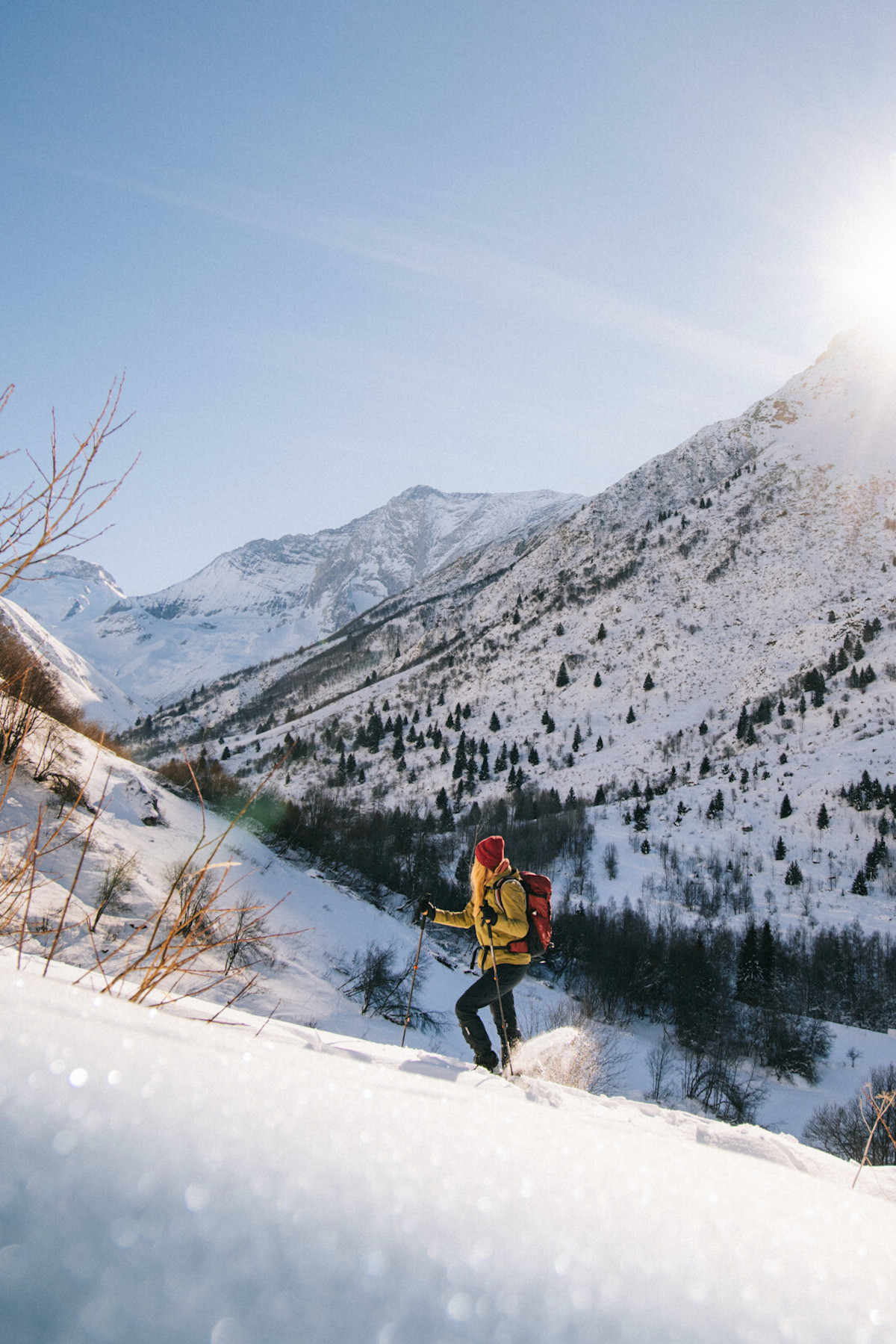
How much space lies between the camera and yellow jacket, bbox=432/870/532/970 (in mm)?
4641

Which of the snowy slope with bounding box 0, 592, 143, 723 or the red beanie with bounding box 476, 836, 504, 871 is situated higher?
the red beanie with bounding box 476, 836, 504, 871

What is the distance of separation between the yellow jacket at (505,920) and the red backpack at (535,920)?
3cm

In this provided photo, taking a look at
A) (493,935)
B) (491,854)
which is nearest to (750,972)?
(493,935)

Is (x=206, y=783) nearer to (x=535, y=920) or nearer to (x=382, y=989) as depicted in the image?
(x=382, y=989)

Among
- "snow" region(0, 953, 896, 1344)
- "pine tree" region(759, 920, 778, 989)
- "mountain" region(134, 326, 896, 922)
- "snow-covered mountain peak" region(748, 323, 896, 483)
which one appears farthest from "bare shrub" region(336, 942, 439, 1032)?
"snow-covered mountain peak" region(748, 323, 896, 483)

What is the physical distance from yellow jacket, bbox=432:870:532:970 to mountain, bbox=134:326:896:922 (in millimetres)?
39086

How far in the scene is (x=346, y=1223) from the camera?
665mm

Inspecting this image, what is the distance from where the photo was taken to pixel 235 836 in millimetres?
24641

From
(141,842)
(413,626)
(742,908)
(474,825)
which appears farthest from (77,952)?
(413,626)

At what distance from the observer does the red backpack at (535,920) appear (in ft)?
15.5

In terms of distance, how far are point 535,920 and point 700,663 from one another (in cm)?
6636

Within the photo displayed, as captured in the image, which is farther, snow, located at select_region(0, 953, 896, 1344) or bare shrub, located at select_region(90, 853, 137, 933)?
bare shrub, located at select_region(90, 853, 137, 933)

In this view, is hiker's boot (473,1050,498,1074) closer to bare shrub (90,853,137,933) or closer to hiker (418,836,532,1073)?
hiker (418,836,532,1073)

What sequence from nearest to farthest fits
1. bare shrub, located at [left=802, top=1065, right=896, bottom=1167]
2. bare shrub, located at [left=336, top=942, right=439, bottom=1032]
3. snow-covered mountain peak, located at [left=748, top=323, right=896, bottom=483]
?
bare shrub, located at [left=336, top=942, right=439, bottom=1032] < bare shrub, located at [left=802, top=1065, right=896, bottom=1167] < snow-covered mountain peak, located at [left=748, top=323, right=896, bottom=483]
